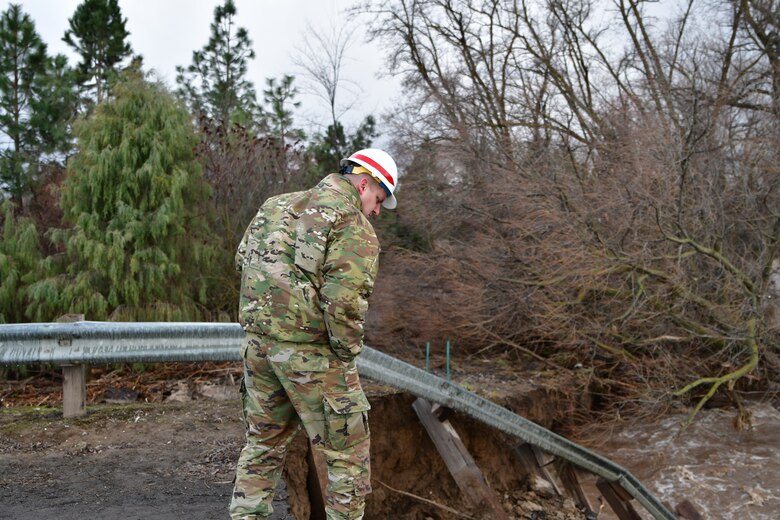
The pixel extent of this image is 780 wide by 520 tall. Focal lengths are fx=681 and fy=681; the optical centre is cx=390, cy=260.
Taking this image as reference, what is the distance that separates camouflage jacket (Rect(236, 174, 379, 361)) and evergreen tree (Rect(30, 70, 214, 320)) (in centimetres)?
532

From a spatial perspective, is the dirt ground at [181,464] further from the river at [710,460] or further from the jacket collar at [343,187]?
the river at [710,460]

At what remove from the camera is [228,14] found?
2117 cm

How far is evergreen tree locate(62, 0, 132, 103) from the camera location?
17.4 metres

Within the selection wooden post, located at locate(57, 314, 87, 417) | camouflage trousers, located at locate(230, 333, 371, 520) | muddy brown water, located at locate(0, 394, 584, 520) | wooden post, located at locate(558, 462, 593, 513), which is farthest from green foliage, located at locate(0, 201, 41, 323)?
wooden post, located at locate(558, 462, 593, 513)

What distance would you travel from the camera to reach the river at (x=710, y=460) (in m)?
7.52

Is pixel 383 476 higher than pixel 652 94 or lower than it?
lower

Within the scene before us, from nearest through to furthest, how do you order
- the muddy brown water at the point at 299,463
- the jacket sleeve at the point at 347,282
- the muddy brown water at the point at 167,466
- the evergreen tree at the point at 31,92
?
the jacket sleeve at the point at 347,282 → the muddy brown water at the point at 167,466 → the muddy brown water at the point at 299,463 → the evergreen tree at the point at 31,92

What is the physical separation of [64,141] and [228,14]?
9.10 metres

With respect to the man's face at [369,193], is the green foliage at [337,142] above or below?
above

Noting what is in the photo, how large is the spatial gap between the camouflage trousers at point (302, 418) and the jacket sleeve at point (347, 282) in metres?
0.12

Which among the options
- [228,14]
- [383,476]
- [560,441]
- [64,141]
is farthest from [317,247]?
→ [228,14]

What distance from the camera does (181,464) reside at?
3.96m

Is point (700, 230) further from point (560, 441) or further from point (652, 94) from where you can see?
point (560, 441)

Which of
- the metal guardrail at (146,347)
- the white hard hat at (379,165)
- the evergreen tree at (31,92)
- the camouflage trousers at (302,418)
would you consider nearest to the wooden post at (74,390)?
the metal guardrail at (146,347)
